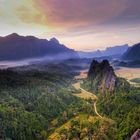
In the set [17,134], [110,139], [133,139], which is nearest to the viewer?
[133,139]

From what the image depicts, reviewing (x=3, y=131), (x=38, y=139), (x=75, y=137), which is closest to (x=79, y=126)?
(x=75, y=137)

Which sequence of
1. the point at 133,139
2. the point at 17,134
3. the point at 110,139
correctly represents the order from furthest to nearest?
the point at 17,134
the point at 110,139
the point at 133,139

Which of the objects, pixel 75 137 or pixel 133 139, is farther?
pixel 75 137

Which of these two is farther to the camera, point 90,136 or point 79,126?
point 79,126

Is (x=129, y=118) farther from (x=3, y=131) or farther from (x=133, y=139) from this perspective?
(x=3, y=131)

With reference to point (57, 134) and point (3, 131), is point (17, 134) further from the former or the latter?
point (57, 134)

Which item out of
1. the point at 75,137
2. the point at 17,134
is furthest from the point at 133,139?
the point at 17,134

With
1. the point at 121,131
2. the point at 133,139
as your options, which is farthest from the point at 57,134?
the point at 133,139
